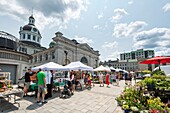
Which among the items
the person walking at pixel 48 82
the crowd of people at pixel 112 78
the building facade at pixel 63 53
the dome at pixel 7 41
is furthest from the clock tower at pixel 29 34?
the person walking at pixel 48 82

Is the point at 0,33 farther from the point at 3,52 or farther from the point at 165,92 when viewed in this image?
the point at 165,92

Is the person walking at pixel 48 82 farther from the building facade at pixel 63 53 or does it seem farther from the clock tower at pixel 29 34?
the clock tower at pixel 29 34

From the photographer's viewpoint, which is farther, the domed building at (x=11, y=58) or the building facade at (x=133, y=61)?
the building facade at (x=133, y=61)

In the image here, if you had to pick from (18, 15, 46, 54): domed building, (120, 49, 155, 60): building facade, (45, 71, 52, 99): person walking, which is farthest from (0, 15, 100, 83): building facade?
(120, 49, 155, 60): building facade

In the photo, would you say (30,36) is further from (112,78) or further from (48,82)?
(48,82)

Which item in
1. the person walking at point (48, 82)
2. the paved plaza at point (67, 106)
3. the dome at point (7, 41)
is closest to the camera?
the paved plaza at point (67, 106)

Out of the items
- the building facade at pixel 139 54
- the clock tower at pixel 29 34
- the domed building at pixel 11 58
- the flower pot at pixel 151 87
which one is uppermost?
the clock tower at pixel 29 34

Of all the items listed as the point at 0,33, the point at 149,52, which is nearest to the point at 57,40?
the point at 0,33

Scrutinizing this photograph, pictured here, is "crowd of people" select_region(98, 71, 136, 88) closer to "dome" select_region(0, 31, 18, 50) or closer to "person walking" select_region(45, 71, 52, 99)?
"person walking" select_region(45, 71, 52, 99)

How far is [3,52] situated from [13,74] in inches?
162

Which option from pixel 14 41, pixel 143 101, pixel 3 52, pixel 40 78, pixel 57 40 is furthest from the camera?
pixel 57 40

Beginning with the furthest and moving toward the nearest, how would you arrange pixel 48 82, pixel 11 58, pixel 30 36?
1. pixel 30 36
2. pixel 11 58
3. pixel 48 82

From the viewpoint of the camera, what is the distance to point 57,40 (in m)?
30.3

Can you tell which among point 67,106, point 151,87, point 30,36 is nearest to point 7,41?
point 67,106
